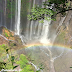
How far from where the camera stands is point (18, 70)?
2.26 meters

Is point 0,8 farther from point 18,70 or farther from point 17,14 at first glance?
point 18,70

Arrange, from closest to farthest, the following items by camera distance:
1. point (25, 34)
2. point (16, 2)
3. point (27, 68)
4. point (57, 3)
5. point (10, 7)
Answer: point (57, 3) < point (27, 68) < point (16, 2) < point (10, 7) < point (25, 34)

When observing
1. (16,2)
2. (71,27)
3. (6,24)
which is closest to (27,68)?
(71,27)

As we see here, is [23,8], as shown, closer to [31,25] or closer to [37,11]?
[31,25]

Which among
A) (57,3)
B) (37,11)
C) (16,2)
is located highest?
(16,2)

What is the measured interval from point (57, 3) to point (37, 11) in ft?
2.05

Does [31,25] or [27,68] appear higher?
[31,25]

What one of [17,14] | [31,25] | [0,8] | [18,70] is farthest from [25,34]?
[18,70]

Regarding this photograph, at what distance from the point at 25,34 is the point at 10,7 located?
2.63 metres

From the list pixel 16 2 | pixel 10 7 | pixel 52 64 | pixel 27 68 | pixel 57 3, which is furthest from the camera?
pixel 10 7

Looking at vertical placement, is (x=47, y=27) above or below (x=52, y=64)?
above

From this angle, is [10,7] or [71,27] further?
[10,7]

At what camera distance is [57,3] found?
1976 mm

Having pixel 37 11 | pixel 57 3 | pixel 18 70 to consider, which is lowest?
pixel 18 70
